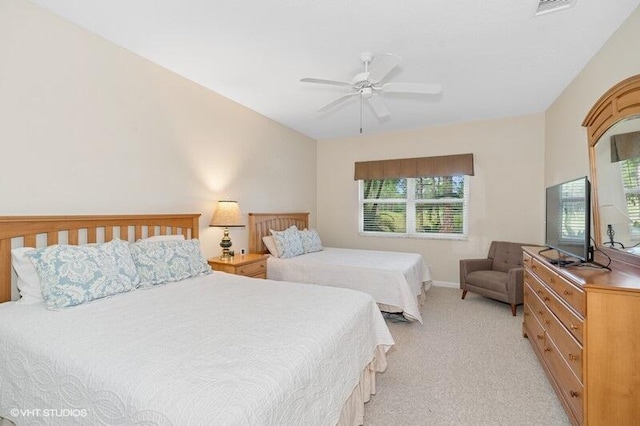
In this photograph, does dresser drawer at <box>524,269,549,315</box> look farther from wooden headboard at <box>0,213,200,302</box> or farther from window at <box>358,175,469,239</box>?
wooden headboard at <box>0,213,200,302</box>

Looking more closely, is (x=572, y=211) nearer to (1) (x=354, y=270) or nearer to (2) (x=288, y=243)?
(1) (x=354, y=270)

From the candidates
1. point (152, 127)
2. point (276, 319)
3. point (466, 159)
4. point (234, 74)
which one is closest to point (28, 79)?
point (152, 127)

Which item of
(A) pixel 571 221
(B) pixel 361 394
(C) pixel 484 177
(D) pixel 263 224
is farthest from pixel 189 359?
(C) pixel 484 177

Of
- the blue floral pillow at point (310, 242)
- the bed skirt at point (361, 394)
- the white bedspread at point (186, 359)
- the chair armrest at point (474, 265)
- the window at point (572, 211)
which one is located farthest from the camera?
the blue floral pillow at point (310, 242)

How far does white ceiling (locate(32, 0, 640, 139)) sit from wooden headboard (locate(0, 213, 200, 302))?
1.51m

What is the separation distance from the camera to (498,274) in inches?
156

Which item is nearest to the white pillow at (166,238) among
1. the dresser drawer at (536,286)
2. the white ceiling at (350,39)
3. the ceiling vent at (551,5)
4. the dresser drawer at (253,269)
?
the dresser drawer at (253,269)

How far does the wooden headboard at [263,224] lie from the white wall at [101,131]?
0.74ft

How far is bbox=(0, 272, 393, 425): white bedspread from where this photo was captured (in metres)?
1.02

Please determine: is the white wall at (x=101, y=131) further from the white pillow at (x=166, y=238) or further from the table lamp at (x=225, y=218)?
the white pillow at (x=166, y=238)

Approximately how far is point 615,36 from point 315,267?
3412 mm

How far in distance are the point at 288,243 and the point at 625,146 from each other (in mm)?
3371

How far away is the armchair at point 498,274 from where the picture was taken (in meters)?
3.58

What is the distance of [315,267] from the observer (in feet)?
Result: 12.0
